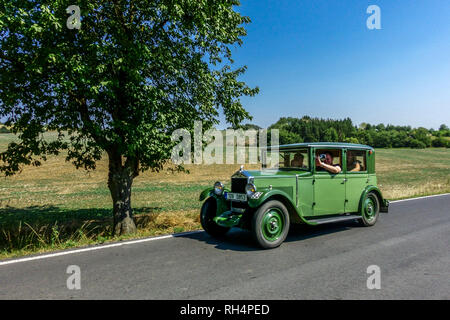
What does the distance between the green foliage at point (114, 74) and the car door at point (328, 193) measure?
3056 millimetres

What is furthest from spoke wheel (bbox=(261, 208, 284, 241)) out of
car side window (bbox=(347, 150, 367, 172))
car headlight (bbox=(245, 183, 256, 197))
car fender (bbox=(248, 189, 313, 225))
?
car side window (bbox=(347, 150, 367, 172))

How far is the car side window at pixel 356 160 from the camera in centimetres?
700

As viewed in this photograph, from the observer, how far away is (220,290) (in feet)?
11.6

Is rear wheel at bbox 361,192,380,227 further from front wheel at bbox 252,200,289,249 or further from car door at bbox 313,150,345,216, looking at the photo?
front wheel at bbox 252,200,289,249

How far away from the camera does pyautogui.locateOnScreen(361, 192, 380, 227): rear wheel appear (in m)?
7.13

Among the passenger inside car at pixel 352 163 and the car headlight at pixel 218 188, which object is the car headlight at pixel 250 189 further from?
the passenger inside car at pixel 352 163

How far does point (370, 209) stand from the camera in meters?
7.36

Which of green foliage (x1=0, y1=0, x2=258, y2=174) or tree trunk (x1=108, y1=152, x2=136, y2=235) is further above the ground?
green foliage (x1=0, y1=0, x2=258, y2=174)

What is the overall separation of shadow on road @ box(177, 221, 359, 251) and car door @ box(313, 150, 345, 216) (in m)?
0.56

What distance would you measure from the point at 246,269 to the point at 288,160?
336 centimetres

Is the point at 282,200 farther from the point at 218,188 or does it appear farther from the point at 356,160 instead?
the point at 356,160

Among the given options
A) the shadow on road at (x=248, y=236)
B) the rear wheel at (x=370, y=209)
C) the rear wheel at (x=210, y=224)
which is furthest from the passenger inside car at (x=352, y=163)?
the rear wheel at (x=210, y=224)
